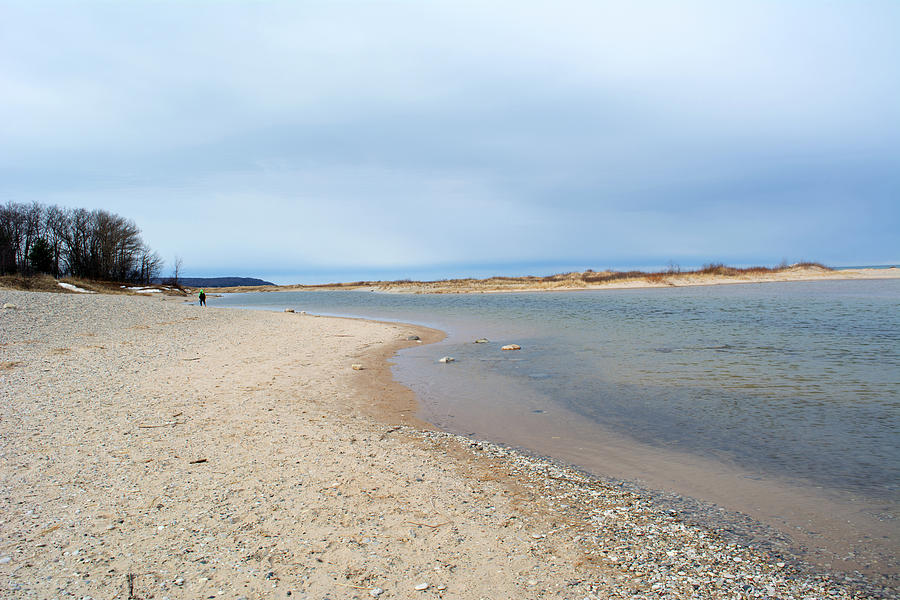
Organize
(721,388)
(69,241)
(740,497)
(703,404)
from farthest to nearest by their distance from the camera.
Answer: (69,241), (721,388), (703,404), (740,497)

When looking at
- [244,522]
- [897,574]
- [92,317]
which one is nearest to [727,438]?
[897,574]

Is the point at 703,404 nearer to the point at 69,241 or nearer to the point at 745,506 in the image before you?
the point at 745,506

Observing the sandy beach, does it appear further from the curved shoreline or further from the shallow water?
the shallow water

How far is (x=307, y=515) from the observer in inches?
178

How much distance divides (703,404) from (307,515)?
790cm

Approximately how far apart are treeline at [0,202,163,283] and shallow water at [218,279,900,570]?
71262 millimetres

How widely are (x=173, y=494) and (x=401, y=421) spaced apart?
13.1 feet

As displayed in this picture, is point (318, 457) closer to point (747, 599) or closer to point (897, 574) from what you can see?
point (747, 599)

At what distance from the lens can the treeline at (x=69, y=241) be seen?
65562 millimetres

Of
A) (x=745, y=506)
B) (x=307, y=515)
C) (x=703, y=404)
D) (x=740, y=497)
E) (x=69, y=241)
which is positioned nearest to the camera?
(x=307, y=515)

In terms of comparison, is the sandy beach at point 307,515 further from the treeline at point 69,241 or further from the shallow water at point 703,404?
the treeline at point 69,241

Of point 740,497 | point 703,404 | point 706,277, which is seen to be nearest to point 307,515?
point 740,497

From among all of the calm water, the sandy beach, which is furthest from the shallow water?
the sandy beach

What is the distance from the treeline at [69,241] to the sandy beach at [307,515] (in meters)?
73.6
